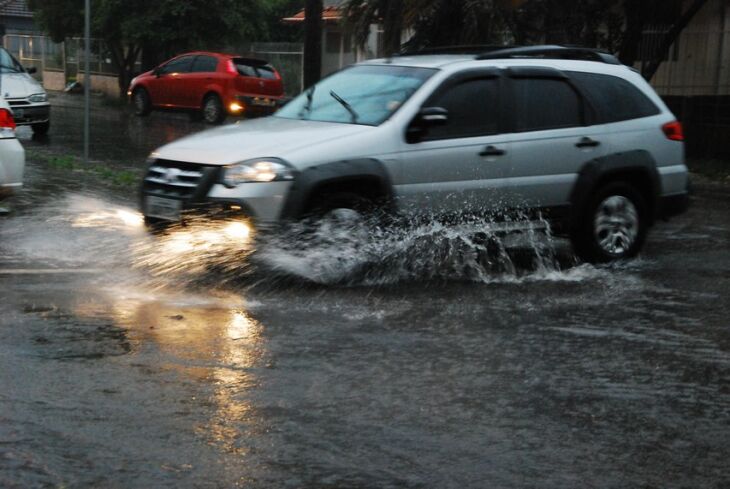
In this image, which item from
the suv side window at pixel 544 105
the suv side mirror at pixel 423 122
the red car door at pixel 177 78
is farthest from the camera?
the red car door at pixel 177 78

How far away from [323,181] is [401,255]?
956mm

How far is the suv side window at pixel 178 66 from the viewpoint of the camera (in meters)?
29.1

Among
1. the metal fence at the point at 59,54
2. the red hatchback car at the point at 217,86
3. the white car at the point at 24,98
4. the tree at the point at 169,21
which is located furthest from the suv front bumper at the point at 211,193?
the metal fence at the point at 59,54

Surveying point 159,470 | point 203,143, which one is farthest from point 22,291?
point 159,470

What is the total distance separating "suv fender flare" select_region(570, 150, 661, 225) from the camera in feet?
32.1

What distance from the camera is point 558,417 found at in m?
5.54

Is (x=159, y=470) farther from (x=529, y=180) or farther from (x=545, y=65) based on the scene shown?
(x=545, y=65)

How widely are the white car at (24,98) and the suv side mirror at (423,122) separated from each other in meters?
13.4

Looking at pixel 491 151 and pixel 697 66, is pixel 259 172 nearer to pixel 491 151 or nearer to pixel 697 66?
pixel 491 151

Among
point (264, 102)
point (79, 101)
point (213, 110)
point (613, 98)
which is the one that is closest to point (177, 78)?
point (213, 110)

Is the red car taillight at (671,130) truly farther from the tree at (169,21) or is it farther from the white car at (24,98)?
Result: the tree at (169,21)

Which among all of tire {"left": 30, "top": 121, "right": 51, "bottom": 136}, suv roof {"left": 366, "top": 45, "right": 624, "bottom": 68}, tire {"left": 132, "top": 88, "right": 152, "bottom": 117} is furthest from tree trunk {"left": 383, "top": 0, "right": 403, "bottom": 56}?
tire {"left": 132, "top": 88, "right": 152, "bottom": 117}

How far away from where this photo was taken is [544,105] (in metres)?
9.76

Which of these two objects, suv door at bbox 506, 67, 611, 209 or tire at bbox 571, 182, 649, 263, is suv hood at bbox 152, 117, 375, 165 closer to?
suv door at bbox 506, 67, 611, 209
